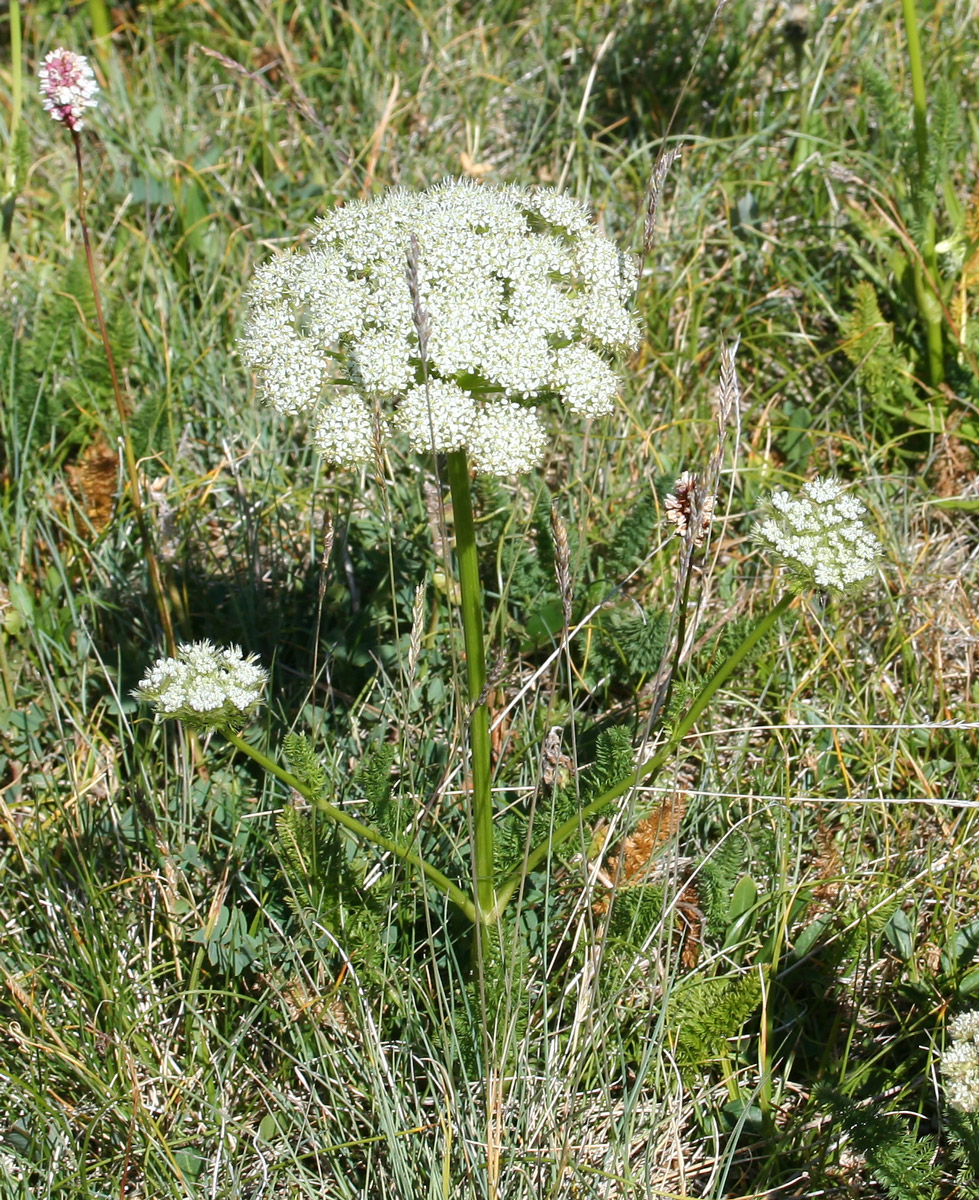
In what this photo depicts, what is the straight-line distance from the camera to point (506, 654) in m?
1.94

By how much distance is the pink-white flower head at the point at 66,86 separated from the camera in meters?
2.37

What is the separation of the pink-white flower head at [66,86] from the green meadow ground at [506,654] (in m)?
0.99

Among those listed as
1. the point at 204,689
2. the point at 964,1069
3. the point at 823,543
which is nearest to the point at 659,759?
the point at 823,543

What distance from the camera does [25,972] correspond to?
8.15 feet

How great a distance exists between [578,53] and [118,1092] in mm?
4294

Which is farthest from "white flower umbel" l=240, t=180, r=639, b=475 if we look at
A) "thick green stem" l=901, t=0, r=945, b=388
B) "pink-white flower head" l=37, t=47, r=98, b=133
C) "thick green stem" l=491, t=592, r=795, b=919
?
"thick green stem" l=901, t=0, r=945, b=388

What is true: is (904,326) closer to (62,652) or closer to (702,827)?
(702,827)

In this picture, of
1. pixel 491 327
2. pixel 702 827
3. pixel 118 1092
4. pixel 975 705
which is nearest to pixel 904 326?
pixel 975 705

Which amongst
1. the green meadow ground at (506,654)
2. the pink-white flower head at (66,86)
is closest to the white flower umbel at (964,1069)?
the green meadow ground at (506,654)

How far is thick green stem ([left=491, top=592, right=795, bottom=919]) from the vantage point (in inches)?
79.0

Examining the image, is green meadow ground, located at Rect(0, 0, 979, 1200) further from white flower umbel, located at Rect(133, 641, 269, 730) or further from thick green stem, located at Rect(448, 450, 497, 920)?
white flower umbel, located at Rect(133, 641, 269, 730)

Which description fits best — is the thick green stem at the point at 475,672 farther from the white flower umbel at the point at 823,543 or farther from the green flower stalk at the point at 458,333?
the white flower umbel at the point at 823,543

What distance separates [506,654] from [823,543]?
65 centimetres

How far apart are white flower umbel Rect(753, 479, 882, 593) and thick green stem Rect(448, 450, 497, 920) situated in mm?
566
